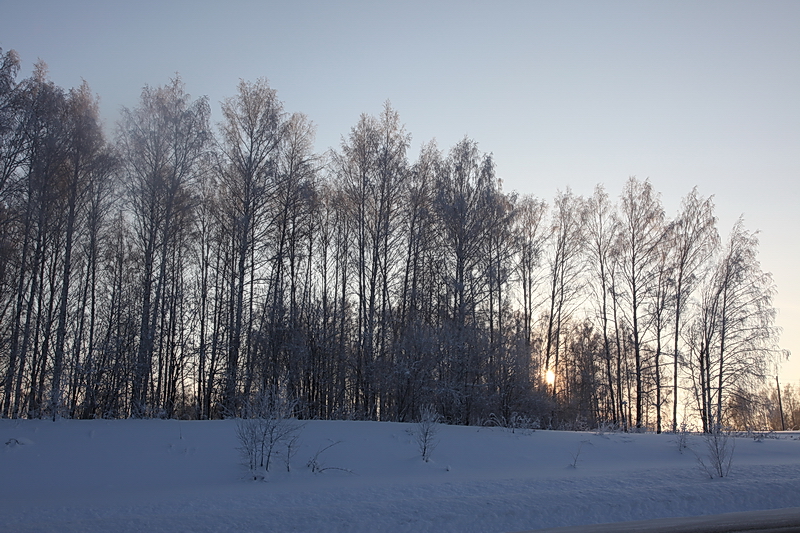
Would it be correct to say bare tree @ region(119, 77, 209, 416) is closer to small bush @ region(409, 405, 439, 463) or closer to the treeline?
the treeline

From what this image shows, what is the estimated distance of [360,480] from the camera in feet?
39.0

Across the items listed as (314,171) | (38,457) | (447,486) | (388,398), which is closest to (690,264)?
(388,398)

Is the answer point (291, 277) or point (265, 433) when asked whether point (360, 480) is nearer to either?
point (265, 433)

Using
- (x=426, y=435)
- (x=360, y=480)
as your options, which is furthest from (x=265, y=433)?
(x=426, y=435)

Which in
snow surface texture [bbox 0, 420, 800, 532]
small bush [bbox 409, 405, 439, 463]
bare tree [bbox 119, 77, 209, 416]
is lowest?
snow surface texture [bbox 0, 420, 800, 532]

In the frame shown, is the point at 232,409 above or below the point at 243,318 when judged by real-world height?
below

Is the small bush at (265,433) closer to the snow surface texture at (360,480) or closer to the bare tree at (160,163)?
the snow surface texture at (360,480)

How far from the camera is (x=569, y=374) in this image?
39.5 metres

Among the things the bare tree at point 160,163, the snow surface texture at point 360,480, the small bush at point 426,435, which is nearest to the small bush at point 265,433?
the snow surface texture at point 360,480

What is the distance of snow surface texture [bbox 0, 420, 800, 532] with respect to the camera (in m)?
8.73

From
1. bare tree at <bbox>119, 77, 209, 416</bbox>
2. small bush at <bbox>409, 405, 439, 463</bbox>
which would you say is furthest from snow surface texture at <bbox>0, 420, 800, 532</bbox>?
bare tree at <bbox>119, 77, 209, 416</bbox>

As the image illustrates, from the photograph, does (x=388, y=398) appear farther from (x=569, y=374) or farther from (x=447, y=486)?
(x=569, y=374)

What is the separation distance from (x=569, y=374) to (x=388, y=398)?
24066 millimetres

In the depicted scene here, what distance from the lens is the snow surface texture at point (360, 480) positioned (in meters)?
8.73
